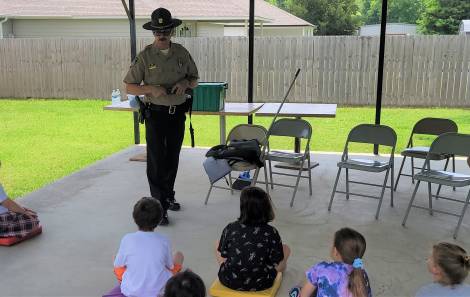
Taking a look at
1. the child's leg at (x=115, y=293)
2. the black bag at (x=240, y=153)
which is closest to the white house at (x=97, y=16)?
the black bag at (x=240, y=153)

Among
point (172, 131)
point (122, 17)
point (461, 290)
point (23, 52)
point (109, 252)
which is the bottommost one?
point (109, 252)

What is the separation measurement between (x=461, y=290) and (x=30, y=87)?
39.3 ft

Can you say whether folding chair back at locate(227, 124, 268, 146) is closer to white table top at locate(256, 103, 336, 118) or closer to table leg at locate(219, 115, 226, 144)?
white table top at locate(256, 103, 336, 118)

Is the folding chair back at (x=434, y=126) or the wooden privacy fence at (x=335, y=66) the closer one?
the folding chair back at (x=434, y=126)

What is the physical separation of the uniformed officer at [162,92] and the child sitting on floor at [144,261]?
1431 mm

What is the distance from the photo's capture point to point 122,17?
14008mm

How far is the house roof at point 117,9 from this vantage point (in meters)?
14.0

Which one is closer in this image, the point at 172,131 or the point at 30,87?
the point at 172,131

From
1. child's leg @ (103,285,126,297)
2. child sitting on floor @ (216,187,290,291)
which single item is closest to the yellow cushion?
child sitting on floor @ (216,187,290,291)

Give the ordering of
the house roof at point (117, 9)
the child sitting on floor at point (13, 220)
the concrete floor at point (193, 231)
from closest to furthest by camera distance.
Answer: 1. the concrete floor at point (193, 231)
2. the child sitting on floor at point (13, 220)
3. the house roof at point (117, 9)

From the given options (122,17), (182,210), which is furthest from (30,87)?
(182,210)

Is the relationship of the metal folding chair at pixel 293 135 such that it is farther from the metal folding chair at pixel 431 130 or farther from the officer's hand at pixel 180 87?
the officer's hand at pixel 180 87

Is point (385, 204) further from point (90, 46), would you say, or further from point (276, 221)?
point (90, 46)

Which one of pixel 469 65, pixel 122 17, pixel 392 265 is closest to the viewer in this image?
pixel 392 265
